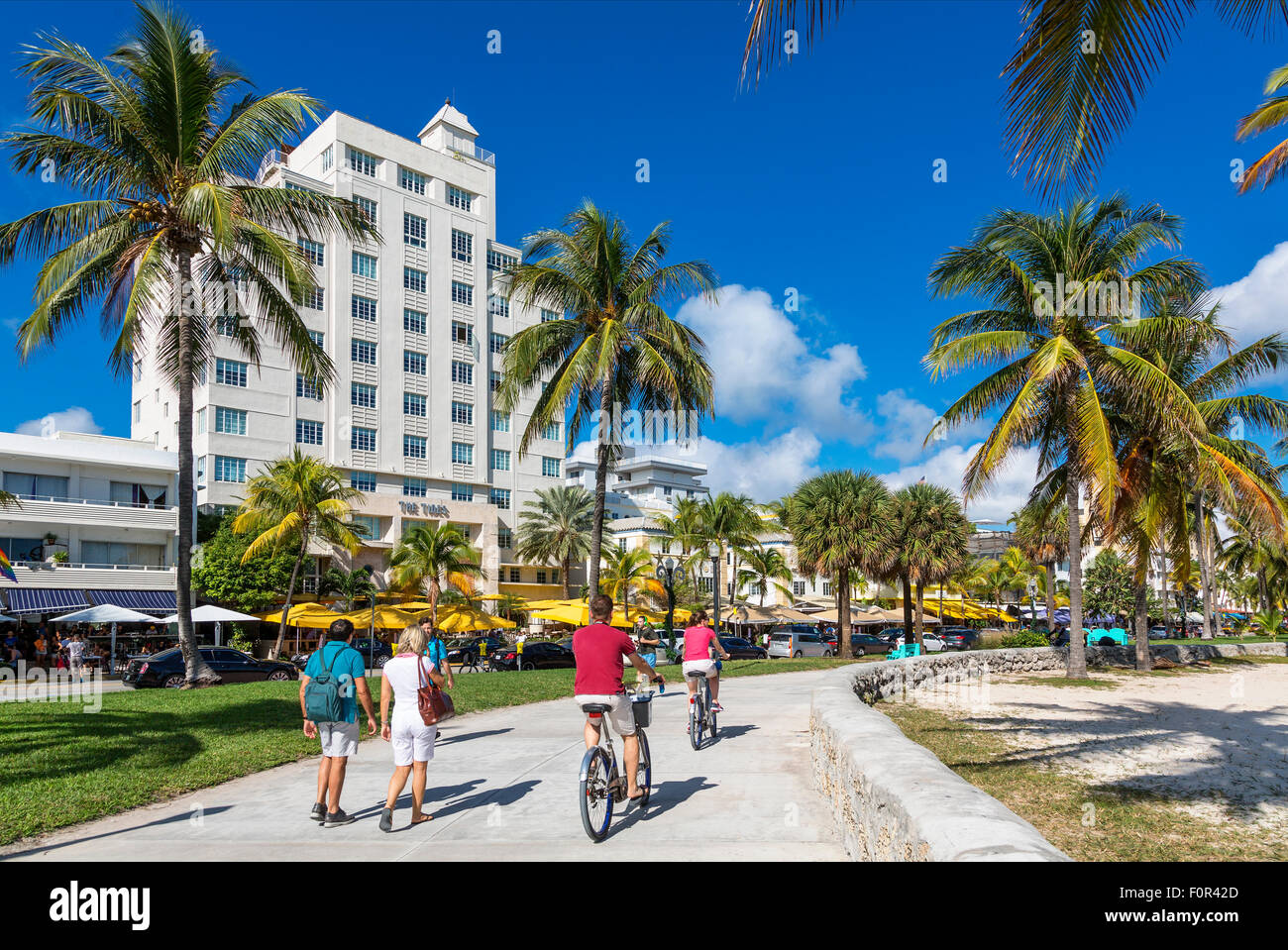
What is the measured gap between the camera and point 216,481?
45.4m

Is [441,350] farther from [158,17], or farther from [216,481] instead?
[158,17]

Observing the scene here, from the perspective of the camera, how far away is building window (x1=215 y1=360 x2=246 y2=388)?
4647 cm

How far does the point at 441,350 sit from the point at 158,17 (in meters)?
40.2

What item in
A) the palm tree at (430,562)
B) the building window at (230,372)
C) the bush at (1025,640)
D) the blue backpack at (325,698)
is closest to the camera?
the blue backpack at (325,698)

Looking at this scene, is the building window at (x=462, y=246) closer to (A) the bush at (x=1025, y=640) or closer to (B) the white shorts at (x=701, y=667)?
(A) the bush at (x=1025, y=640)

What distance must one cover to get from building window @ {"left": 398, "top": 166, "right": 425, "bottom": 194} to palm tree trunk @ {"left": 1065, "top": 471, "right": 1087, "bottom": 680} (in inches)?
1794

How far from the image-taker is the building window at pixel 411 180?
56031 millimetres

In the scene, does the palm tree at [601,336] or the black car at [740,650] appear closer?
the palm tree at [601,336]

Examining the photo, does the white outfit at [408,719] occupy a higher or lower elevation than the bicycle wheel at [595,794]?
higher

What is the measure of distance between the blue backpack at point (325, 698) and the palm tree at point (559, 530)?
48.7 m

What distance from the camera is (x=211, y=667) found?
75.1 feet

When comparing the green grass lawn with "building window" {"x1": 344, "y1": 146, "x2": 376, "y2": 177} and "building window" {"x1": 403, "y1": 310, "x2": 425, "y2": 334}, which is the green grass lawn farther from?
"building window" {"x1": 344, "y1": 146, "x2": 376, "y2": 177}

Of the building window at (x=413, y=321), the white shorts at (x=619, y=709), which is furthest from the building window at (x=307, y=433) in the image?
the white shorts at (x=619, y=709)
